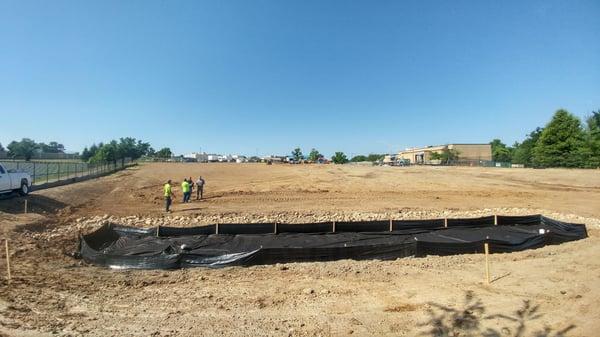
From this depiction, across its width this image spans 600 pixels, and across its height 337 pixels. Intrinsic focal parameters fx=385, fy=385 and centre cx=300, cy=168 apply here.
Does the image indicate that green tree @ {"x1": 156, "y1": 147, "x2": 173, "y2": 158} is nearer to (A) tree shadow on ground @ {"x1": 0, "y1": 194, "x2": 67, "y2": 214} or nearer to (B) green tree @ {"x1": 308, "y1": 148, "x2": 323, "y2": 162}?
(B) green tree @ {"x1": 308, "y1": 148, "x2": 323, "y2": 162}

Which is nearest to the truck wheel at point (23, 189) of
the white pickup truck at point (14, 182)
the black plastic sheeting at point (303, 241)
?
the white pickup truck at point (14, 182)

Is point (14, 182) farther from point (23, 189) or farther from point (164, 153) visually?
point (164, 153)

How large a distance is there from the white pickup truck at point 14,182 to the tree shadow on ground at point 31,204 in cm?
46

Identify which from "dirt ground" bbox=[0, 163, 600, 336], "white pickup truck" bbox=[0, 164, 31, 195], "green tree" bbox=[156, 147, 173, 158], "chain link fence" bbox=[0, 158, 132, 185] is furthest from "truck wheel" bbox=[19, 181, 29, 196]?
"green tree" bbox=[156, 147, 173, 158]

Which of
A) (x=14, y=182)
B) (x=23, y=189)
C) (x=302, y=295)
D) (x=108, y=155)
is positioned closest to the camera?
(x=302, y=295)

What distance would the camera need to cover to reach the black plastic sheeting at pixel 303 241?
11.4 metres

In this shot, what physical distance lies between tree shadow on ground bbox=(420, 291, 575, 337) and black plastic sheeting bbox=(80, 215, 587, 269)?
4602mm

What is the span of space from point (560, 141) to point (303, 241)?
201 ft

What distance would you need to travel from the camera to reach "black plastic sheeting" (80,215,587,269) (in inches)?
450

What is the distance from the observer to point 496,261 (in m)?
12.1

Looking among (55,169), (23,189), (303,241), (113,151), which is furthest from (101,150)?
(303,241)

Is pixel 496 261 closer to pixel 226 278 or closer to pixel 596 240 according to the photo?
pixel 596 240

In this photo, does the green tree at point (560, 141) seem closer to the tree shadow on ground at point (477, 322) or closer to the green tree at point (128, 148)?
the tree shadow on ground at point (477, 322)

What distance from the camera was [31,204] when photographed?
66.1 feet
